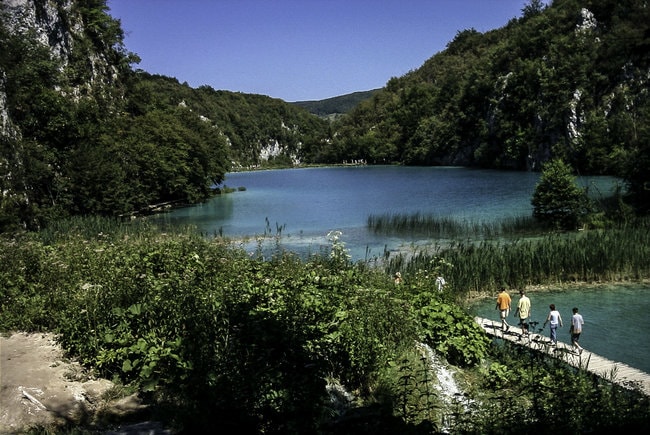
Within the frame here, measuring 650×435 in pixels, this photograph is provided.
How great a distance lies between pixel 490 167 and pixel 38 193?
85.5m

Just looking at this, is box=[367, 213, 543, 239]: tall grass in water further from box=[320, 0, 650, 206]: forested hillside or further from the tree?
box=[320, 0, 650, 206]: forested hillside

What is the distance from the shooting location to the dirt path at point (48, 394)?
5.35 metres

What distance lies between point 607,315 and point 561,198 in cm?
1478

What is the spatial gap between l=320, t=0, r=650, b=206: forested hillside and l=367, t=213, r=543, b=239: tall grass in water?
6.99 m

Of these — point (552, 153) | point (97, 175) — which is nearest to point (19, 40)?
point (97, 175)

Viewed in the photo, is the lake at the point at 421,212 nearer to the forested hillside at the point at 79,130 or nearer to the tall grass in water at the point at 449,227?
the tall grass in water at the point at 449,227

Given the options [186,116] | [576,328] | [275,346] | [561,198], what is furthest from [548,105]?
[275,346]

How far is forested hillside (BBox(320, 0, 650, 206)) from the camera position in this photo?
41.6 metres

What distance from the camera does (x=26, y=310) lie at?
8031mm

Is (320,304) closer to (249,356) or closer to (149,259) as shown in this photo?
(249,356)

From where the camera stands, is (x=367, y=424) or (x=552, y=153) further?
(x=552, y=153)

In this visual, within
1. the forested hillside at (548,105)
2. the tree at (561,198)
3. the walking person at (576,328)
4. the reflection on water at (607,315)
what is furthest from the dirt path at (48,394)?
the tree at (561,198)

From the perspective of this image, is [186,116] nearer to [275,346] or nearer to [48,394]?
[48,394]

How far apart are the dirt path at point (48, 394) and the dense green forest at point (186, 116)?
1560 cm
